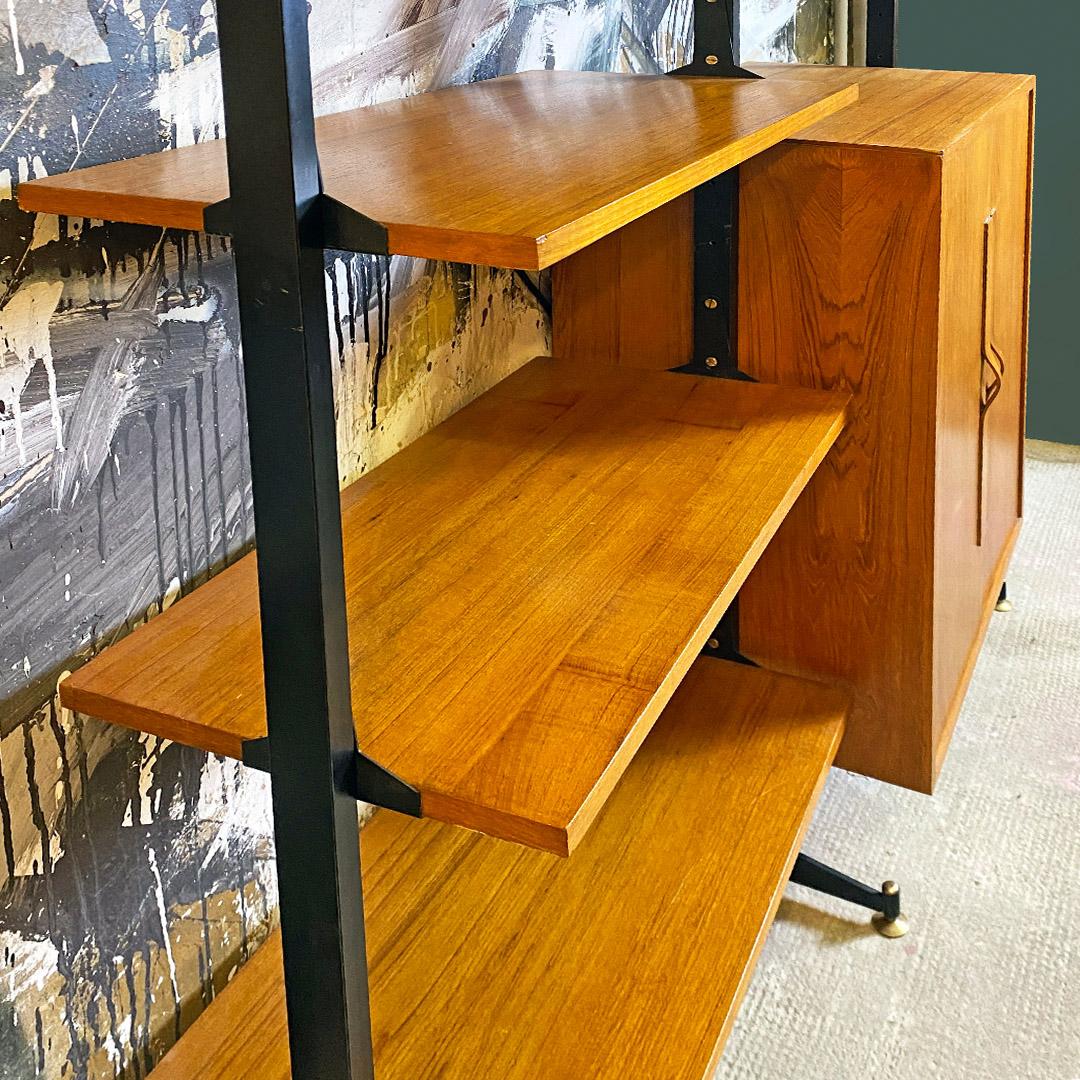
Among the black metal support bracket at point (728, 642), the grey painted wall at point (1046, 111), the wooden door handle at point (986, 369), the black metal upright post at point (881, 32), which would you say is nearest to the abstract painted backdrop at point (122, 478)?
the black metal support bracket at point (728, 642)

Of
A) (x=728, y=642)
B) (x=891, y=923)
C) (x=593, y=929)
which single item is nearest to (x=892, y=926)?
(x=891, y=923)

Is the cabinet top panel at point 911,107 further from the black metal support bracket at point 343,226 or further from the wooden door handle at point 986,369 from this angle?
the black metal support bracket at point 343,226

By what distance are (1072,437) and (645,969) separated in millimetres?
2283

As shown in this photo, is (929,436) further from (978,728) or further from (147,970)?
(147,970)

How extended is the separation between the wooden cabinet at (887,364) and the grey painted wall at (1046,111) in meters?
1.18

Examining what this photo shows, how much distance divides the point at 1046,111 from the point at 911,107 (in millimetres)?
1511

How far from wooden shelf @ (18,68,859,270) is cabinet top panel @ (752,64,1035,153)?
153 millimetres

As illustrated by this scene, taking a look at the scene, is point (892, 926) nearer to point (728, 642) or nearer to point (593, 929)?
point (728, 642)

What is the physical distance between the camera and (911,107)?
156 cm

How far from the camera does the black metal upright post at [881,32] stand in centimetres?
222

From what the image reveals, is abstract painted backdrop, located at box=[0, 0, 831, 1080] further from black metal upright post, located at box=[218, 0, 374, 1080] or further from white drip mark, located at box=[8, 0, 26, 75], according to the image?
black metal upright post, located at box=[218, 0, 374, 1080]

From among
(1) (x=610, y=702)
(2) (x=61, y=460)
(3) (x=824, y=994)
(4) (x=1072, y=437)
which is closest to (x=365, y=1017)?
(1) (x=610, y=702)

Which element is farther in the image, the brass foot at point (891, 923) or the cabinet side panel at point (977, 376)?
the brass foot at point (891, 923)

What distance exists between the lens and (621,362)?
1594 mm
